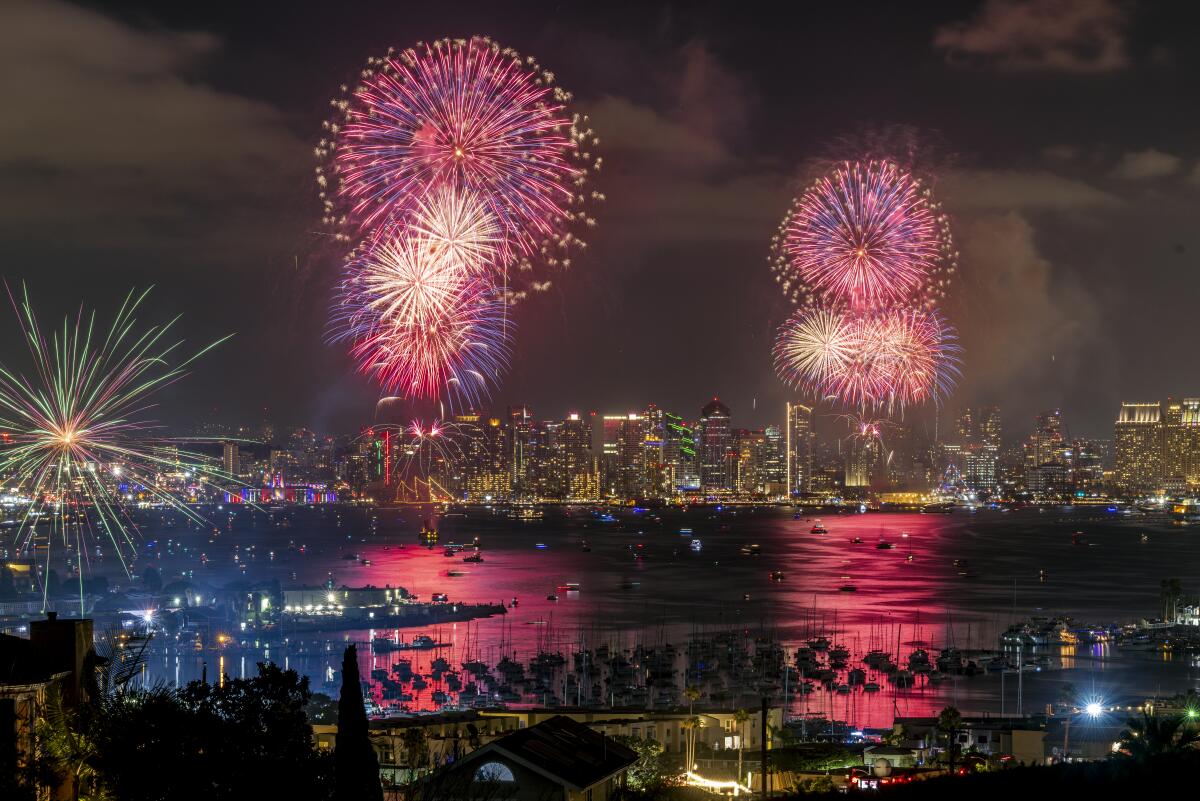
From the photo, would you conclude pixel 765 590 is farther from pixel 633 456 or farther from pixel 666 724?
pixel 633 456

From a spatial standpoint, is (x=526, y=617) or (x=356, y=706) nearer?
(x=356, y=706)

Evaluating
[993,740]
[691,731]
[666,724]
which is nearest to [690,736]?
[691,731]

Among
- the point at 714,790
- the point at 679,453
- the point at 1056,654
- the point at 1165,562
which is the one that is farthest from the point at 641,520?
the point at 714,790

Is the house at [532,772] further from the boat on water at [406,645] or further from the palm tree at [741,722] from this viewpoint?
the boat on water at [406,645]

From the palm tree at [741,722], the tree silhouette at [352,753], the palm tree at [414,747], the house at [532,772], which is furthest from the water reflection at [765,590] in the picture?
the tree silhouette at [352,753]

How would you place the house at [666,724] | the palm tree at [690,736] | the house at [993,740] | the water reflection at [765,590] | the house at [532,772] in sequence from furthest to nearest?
the water reflection at [765,590]
the house at [993,740]
the house at [666,724]
the palm tree at [690,736]
the house at [532,772]

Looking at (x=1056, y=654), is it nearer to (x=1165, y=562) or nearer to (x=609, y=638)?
(x=609, y=638)

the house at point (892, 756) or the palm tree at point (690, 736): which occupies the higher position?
the palm tree at point (690, 736)

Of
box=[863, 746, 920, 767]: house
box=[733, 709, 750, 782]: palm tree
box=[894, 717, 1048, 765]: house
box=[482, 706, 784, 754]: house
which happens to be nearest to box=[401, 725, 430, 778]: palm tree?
box=[482, 706, 784, 754]: house
